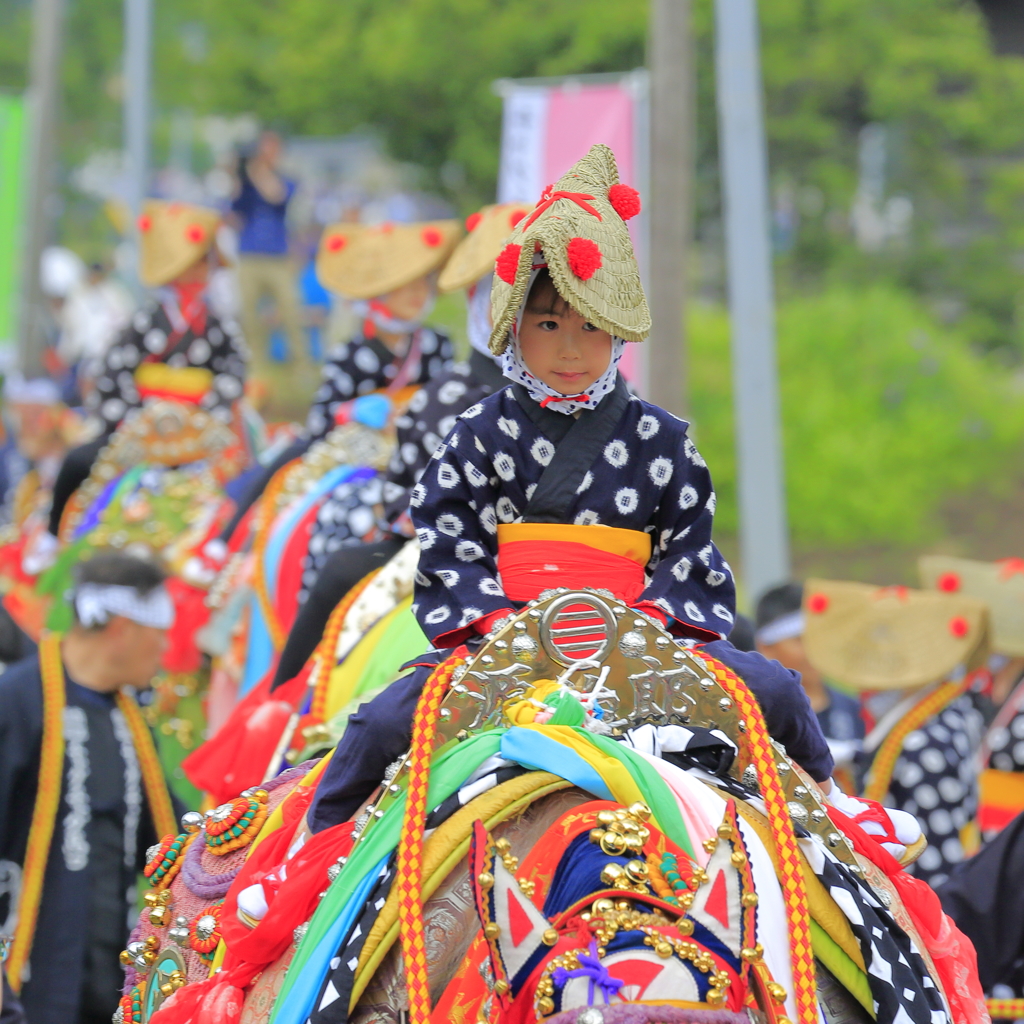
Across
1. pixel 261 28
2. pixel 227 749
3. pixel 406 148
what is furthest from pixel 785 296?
pixel 227 749

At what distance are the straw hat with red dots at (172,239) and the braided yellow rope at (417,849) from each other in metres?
6.36

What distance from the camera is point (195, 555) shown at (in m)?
7.54

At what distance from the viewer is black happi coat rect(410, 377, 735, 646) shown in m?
3.06

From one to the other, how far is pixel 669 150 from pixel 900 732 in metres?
4.15

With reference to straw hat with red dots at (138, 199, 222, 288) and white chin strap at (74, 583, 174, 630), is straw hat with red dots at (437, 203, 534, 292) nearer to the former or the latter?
white chin strap at (74, 583, 174, 630)

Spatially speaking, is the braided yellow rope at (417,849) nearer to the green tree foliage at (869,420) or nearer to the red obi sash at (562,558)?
the red obi sash at (562,558)

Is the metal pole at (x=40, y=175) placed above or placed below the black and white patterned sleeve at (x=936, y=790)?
above

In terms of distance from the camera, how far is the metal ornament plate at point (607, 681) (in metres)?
2.82

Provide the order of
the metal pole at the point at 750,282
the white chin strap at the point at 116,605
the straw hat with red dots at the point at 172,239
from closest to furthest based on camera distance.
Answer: the white chin strap at the point at 116,605, the metal pole at the point at 750,282, the straw hat with red dots at the point at 172,239

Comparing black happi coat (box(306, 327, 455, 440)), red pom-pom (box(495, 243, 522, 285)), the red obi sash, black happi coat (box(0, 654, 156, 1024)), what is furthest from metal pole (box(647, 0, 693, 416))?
red pom-pom (box(495, 243, 522, 285))

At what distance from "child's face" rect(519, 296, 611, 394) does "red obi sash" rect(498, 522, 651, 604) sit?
0.98 feet

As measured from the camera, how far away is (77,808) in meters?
4.83

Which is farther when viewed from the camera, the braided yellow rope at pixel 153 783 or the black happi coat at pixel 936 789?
the black happi coat at pixel 936 789

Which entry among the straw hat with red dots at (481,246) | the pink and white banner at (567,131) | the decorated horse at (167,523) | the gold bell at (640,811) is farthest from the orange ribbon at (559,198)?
the pink and white banner at (567,131)
